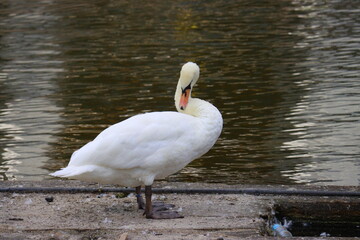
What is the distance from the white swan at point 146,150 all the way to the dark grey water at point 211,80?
96.3 inches

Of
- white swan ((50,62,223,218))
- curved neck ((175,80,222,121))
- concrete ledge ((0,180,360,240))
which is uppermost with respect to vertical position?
curved neck ((175,80,222,121))

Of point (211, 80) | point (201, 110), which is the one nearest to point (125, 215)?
point (201, 110)

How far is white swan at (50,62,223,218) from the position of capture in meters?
6.27

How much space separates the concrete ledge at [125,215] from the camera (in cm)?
606

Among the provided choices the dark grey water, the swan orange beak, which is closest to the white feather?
the swan orange beak

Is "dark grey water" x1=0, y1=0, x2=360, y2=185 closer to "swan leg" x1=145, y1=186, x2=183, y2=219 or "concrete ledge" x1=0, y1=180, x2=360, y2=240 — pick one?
"concrete ledge" x1=0, y1=180, x2=360, y2=240

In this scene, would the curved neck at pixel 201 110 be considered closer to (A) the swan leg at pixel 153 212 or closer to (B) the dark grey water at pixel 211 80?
(A) the swan leg at pixel 153 212

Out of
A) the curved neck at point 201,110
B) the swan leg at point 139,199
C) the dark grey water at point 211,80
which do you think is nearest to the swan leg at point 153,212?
the swan leg at point 139,199

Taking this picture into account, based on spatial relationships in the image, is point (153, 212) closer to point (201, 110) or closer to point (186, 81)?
point (201, 110)

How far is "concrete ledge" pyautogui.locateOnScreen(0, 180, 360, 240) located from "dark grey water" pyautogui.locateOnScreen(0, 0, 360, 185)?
1.89 meters

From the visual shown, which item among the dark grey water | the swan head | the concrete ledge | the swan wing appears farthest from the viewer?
the dark grey water

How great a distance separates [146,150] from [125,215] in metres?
0.60

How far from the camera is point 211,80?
1359cm

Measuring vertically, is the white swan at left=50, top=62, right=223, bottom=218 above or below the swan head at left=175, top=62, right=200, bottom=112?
below
